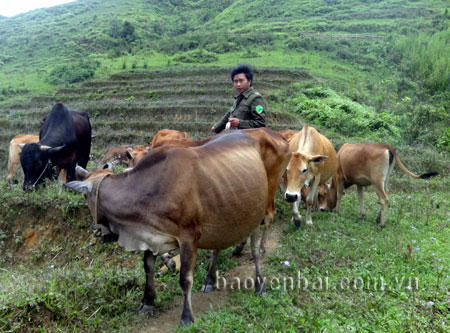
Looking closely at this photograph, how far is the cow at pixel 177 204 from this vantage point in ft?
11.4

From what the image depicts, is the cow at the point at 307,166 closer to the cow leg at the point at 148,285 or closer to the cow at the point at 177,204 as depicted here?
the cow at the point at 177,204

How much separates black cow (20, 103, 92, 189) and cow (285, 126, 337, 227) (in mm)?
4764

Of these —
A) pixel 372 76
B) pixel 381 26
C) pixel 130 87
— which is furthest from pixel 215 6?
pixel 130 87

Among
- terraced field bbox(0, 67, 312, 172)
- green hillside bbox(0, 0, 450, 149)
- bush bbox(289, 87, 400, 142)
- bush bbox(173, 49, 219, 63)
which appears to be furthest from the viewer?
bush bbox(173, 49, 219, 63)

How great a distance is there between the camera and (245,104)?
597 centimetres

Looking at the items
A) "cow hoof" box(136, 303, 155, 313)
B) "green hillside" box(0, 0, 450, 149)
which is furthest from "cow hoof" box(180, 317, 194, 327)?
"green hillside" box(0, 0, 450, 149)

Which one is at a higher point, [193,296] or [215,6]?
[215,6]

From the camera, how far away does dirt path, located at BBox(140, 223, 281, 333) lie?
3756 mm

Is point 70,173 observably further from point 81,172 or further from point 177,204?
point 177,204

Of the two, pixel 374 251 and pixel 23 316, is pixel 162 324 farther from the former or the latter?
pixel 374 251

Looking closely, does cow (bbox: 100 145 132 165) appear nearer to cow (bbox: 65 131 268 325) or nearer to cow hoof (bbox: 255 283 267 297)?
cow (bbox: 65 131 268 325)

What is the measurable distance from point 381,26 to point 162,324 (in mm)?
48931

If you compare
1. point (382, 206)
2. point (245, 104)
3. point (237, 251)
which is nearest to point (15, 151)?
point (245, 104)

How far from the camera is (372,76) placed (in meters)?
30.9
